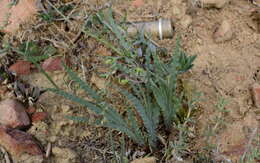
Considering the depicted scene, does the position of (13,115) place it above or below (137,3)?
below

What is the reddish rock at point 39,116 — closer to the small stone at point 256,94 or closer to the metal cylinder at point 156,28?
the metal cylinder at point 156,28

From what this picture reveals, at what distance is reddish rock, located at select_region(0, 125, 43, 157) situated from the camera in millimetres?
1764

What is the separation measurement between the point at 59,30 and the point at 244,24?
102 cm

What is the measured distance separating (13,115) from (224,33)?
3.76 ft

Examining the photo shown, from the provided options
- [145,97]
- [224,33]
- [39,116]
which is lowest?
[39,116]

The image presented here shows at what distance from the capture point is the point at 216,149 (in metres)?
1.71

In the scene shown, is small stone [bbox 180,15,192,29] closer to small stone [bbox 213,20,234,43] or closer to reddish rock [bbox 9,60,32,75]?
small stone [bbox 213,20,234,43]

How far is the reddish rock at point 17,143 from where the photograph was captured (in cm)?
176

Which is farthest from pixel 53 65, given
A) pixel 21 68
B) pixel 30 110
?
pixel 30 110

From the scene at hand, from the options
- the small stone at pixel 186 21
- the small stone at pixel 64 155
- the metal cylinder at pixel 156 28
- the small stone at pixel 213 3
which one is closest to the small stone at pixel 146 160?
the small stone at pixel 64 155

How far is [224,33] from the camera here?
81.1 inches

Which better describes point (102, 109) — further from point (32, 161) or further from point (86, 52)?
point (86, 52)

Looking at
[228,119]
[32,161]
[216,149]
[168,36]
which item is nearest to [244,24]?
[168,36]

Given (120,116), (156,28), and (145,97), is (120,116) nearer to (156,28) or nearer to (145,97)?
(145,97)
